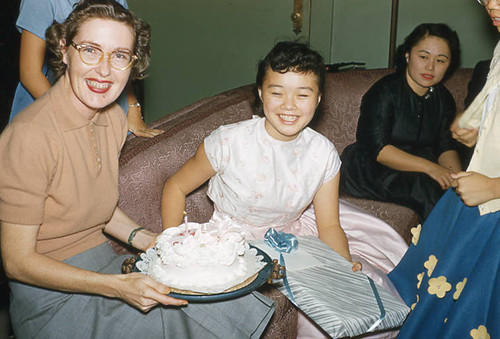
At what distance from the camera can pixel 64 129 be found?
1.52 metres

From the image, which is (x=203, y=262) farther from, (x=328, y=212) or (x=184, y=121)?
(x=184, y=121)

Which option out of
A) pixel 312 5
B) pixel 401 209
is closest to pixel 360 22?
pixel 312 5

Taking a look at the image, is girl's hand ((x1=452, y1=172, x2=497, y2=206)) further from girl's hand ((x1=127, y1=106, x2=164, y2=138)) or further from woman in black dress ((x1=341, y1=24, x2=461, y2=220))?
girl's hand ((x1=127, y1=106, x2=164, y2=138))

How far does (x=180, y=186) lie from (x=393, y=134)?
61.1 inches

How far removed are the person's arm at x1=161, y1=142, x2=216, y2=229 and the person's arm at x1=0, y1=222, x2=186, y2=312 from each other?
2.09ft

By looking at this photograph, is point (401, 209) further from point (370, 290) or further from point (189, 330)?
point (189, 330)

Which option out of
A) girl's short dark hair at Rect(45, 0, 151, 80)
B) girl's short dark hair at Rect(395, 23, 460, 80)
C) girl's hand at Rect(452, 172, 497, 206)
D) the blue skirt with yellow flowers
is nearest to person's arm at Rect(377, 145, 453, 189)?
girl's short dark hair at Rect(395, 23, 460, 80)

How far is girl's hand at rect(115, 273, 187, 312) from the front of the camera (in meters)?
1.38

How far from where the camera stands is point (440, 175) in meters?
2.80

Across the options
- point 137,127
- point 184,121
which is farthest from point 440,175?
point 137,127

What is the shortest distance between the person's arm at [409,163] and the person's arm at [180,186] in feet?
4.23

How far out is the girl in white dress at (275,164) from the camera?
6.64 feet

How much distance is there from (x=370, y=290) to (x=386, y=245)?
728 millimetres

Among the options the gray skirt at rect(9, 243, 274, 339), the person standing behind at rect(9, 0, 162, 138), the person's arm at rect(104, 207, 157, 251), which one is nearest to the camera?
the gray skirt at rect(9, 243, 274, 339)
